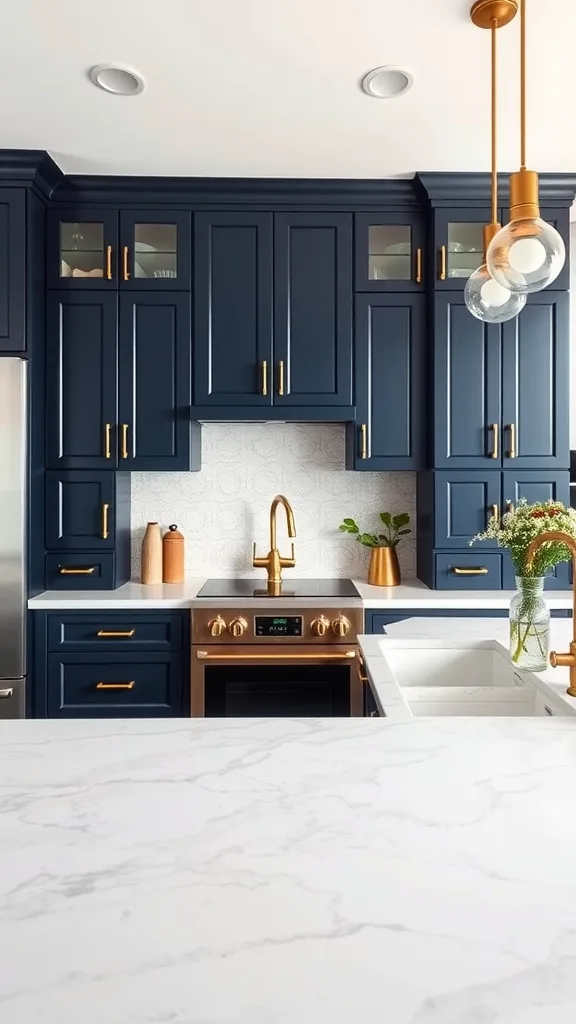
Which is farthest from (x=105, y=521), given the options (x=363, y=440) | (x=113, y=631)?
(x=363, y=440)

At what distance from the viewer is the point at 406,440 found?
307 cm

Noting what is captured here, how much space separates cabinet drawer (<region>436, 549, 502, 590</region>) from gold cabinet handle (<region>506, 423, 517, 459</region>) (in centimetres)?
43

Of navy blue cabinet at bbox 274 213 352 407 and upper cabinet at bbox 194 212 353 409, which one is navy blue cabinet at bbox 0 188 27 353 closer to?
upper cabinet at bbox 194 212 353 409

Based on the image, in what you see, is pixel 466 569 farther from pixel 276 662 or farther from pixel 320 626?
pixel 276 662

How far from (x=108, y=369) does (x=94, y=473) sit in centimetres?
45

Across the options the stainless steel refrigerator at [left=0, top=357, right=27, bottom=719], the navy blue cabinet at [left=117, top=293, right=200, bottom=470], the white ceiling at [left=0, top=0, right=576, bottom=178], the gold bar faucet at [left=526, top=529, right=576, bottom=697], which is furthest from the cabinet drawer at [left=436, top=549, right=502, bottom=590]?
the stainless steel refrigerator at [left=0, top=357, right=27, bottom=719]

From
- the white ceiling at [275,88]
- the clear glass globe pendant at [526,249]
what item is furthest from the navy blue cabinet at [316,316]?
the clear glass globe pendant at [526,249]

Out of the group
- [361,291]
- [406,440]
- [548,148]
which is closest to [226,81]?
[361,291]

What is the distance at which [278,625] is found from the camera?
9.13 feet

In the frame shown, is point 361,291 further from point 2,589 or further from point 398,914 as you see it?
point 398,914

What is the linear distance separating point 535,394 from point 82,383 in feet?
6.36

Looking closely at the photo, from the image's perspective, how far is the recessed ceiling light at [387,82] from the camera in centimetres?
214

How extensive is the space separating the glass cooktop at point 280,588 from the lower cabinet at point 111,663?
0.79 feet

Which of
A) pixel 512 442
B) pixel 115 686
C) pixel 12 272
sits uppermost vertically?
pixel 12 272
